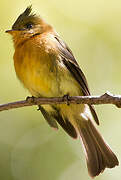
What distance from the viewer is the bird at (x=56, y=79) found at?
5.41 m

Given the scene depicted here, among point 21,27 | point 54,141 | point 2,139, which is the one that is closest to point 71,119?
point 54,141

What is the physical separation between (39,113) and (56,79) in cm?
84

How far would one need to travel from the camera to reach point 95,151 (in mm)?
5938

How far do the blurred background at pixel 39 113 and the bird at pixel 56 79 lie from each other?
0.18 m

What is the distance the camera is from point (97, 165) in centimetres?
577

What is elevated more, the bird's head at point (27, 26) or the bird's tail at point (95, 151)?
the bird's head at point (27, 26)

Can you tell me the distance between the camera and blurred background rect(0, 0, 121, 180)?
588 cm

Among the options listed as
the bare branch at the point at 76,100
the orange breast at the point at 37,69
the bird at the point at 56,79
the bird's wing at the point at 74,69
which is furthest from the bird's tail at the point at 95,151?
the bare branch at the point at 76,100

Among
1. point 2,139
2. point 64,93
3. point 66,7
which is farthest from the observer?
point 66,7

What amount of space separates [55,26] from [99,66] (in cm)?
72

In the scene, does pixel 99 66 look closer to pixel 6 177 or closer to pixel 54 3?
pixel 54 3

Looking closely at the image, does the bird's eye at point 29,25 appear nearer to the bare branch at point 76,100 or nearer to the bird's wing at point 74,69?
the bird's wing at point 74,69

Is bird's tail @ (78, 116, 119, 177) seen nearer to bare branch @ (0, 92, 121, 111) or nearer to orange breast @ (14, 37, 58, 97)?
orange breast @ (14, 37, 58, 97)

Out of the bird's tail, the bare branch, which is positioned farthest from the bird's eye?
the bird's tail
